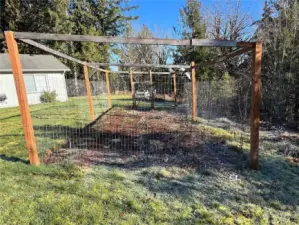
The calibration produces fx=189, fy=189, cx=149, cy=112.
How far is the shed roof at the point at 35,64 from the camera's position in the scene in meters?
11.3

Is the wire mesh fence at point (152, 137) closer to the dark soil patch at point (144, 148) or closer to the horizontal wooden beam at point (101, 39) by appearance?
the dark soil patch at point (144, 148)

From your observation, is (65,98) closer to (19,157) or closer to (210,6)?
(19,157)

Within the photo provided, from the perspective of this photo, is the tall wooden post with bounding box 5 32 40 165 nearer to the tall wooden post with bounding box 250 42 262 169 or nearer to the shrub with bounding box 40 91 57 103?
the tall wooden post with bounding box 250 42 262 169

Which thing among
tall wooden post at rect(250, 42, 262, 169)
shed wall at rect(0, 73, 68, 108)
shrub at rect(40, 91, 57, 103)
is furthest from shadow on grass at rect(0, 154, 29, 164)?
shed wall at rect(0, 73, 68, 108)

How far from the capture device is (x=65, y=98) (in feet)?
43.9

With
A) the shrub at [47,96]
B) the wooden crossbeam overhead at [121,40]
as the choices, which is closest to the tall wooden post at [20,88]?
the wooden crossbeam overhead at [121,40]

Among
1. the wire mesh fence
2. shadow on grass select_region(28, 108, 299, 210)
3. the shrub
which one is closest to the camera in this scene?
shadow on grass select_region(28, 108, 299, 210)

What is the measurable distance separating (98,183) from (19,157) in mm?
1875

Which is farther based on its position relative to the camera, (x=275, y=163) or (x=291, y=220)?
(x=275, y=163)

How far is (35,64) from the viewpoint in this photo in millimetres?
12375

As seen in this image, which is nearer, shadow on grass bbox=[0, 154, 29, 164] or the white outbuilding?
shadow on grass bbox=[0, 154, 29, 164]

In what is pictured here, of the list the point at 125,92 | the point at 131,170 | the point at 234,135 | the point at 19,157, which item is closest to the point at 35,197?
the point at 131,170

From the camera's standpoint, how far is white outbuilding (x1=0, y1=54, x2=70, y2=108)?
11133 mm

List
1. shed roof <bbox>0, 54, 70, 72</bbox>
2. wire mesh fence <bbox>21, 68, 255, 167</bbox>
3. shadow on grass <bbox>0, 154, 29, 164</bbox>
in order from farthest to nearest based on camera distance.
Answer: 1. shed roof <bbox>0, 54, 70, 72</bbox>
2. wire mesh fence <bbox>21, 68, 255, 167</bbox>
3. shadow on grass <bbox>0, 154, 29, 164</bbox>
